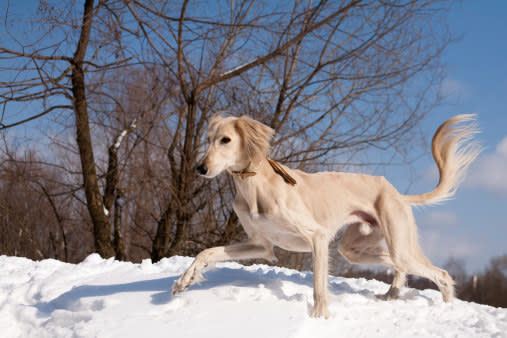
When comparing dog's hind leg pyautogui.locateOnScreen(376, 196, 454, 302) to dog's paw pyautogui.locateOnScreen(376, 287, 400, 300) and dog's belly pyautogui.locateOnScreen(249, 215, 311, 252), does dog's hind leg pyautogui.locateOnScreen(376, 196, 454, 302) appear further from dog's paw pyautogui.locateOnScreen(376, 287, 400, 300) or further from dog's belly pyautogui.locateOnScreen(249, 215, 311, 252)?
dog's belly pyautogui.locateOnScreen(249, 215, 311, 252)

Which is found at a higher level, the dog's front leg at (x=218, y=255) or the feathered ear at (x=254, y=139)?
the feathered ear at (x=254, y=139)

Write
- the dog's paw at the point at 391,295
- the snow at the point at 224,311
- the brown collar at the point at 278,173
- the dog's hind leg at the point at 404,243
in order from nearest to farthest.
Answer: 1. the snow at the point at 224,311
2. the brown collar at the point at 278,173
3. the dog's hind leg at the point at 404,243
4. the dog's paw at the point at 391,295

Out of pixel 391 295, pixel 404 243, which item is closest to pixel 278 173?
pixel 404 243

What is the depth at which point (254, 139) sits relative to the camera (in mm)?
3471

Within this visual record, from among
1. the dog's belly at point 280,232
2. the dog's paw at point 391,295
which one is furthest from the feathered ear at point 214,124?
the dog's paw at point 391,295

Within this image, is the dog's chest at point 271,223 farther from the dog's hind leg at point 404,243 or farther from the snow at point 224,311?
the dog's hind leg at point 404,243

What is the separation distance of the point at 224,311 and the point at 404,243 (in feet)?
5.97

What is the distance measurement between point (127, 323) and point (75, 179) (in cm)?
517

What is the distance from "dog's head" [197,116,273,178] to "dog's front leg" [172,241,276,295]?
2.24 ft

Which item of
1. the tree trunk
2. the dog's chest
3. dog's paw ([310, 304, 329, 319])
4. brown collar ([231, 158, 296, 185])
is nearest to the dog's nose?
A: brown collar ([231, 158, 296, 185])

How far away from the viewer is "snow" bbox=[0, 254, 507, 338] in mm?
3207

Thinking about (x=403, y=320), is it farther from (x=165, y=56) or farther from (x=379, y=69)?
(x=165, y=56)

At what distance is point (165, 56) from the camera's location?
693 centimetres

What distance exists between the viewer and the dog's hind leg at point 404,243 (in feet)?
13.5
